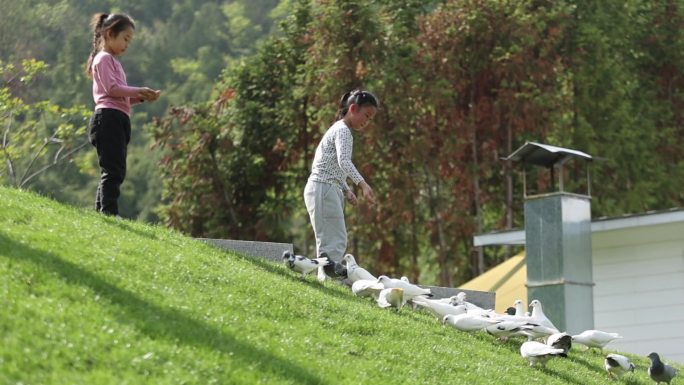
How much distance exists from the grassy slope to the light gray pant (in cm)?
40

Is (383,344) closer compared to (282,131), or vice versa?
(383,344)

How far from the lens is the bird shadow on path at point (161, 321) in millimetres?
10258

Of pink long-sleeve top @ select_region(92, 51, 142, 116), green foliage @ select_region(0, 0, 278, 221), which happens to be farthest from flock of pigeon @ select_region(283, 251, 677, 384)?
green foliage @ select_region(0, 0, 278, 221)

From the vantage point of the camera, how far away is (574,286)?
66.3 feet

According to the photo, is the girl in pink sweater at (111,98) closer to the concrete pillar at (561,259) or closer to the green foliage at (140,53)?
the concrete pillar at (561,259)

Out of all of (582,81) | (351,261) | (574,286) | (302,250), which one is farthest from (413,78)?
(351,261)

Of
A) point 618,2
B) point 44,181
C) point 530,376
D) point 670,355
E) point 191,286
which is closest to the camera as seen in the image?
point 191,286

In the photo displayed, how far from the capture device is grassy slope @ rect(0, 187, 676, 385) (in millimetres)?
9430

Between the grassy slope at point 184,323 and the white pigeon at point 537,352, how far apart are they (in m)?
0.12

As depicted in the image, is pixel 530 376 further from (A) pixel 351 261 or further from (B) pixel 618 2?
(B) pixel 618 2

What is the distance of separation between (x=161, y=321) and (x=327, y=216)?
15.7 feet

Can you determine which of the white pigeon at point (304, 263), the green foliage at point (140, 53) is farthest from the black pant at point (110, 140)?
the green foliage at point (140, 53)

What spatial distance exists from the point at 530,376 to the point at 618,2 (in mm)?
24287

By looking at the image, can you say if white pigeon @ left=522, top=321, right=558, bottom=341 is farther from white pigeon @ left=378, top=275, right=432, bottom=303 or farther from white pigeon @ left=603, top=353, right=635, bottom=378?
white pigeon @ left=378, top=275, right=432, bottom=303
